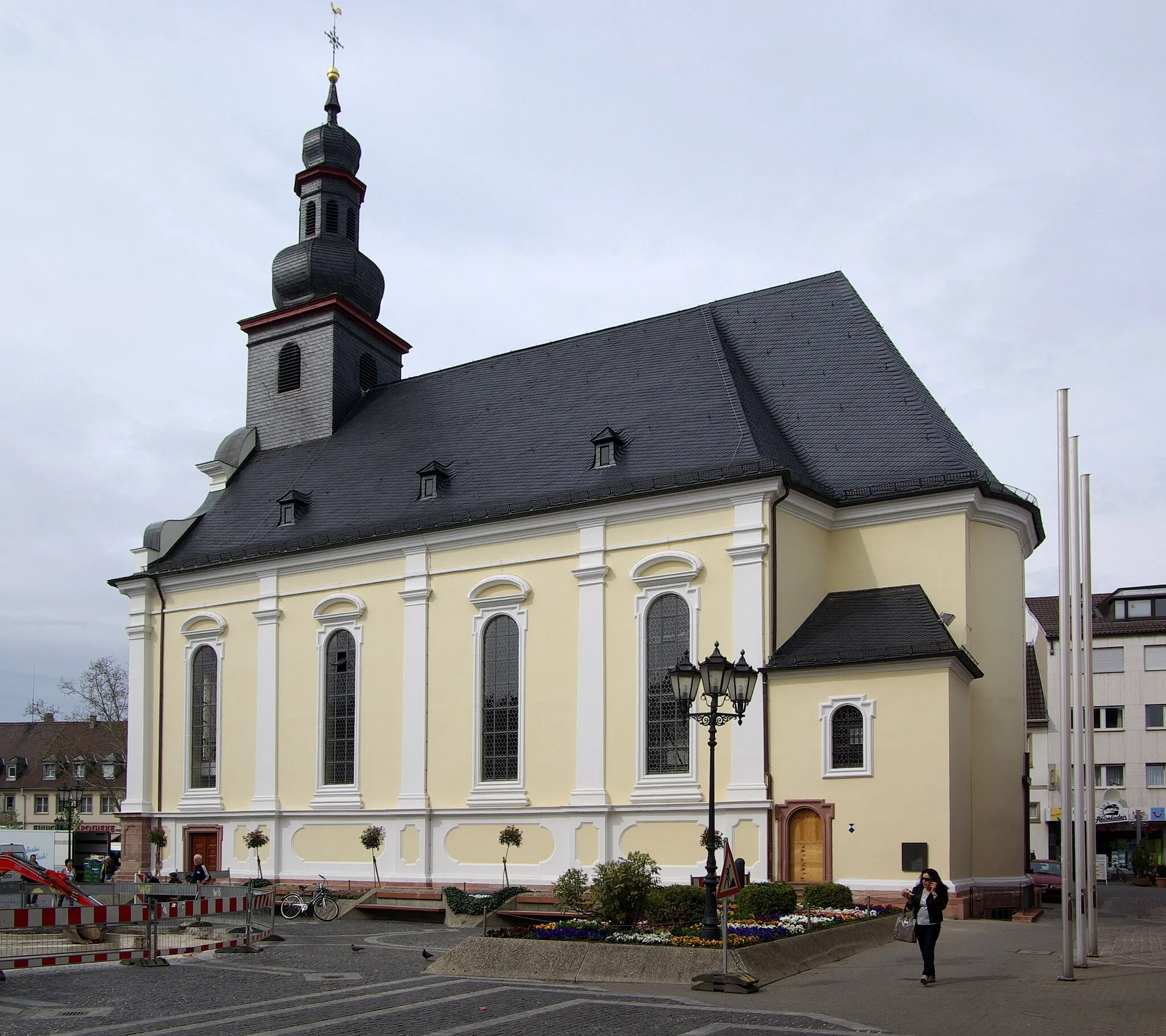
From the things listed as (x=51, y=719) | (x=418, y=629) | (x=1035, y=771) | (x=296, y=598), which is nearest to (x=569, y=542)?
(x=418, y=629)

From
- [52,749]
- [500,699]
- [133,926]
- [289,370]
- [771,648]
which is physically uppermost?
[289,370]

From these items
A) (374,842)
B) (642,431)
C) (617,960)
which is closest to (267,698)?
(374,842)

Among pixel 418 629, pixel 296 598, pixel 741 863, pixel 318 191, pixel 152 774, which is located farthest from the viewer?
pixel 318 191

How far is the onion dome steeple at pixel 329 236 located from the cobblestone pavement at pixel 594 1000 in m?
23.8

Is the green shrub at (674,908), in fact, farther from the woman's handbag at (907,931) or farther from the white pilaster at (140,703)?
the white pilaster at (140,703)

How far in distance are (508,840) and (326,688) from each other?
7.25 metres

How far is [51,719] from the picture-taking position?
85.6 meters

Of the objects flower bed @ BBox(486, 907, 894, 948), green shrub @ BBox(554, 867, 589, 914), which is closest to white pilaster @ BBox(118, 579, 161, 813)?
green shrub @ BBox(554, 867, 589, 914)

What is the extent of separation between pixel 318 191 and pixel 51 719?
58.6 metres

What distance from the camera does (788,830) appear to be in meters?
24.2

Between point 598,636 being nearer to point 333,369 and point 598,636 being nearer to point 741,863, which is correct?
point 741,863

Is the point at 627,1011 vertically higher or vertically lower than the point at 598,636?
lower

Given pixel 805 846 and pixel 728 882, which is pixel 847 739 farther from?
pixel 728 882

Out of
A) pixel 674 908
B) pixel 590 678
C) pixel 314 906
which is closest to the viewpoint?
pixel 674 908
